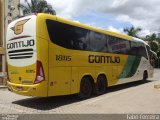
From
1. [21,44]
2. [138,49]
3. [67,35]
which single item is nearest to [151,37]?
[138,49]

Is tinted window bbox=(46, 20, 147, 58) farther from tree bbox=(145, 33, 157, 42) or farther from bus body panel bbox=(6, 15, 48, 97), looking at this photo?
tree bbox=(145, 33, 157, 42)

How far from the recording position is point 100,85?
591 inches

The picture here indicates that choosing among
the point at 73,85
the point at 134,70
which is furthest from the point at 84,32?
the point at 134,70

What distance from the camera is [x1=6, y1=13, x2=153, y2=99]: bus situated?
11180mm

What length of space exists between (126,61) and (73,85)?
616 cm

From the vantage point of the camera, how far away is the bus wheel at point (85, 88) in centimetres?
1342

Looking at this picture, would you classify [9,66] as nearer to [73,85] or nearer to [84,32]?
[73,85]

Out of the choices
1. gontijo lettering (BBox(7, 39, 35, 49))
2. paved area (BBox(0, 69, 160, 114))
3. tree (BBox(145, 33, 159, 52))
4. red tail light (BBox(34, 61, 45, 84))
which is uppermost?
tree (BBox(145, 33, 159, 52))

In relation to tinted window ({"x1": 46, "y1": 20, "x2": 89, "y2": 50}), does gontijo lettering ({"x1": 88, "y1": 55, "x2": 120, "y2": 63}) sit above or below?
below

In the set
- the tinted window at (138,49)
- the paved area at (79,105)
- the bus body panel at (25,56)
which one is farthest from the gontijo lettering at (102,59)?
the bus body panel at (25,56)

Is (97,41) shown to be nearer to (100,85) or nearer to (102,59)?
(102,59)

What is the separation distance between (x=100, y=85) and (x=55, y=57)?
411 centimetres

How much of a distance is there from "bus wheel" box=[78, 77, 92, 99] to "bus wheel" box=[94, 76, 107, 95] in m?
0.65

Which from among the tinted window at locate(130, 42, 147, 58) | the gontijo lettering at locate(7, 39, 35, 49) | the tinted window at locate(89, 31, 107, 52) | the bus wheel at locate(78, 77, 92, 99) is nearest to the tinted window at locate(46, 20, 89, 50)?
the tinted window at locate(89, 31, 107, 52)
